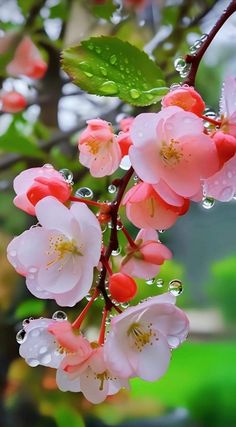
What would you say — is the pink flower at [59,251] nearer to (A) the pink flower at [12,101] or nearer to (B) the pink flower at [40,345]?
(B) the pink flower at [40,345]

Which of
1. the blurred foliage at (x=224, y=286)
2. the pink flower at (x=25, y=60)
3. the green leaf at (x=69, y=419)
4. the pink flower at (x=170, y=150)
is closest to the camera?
the pink flower at (x=170, y=150)

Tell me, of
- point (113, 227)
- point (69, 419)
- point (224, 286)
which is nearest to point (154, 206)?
point (113, 227)

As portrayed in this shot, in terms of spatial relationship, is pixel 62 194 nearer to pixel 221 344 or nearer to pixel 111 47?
pixel 111 47

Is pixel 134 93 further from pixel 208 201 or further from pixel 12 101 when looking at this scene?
pixel 12 101

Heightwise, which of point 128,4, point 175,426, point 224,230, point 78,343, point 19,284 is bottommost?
point 175,426

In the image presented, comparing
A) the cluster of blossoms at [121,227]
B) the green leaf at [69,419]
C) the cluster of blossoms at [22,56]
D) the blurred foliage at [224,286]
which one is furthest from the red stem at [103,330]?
the blurred foliage at [224,286]

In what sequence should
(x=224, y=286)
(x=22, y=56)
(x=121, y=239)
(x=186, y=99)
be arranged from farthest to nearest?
(x=224, y=286)
(x=22, y=56)
(x=121, y=239)
(x=186, y=99)

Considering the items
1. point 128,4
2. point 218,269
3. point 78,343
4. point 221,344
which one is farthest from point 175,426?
point 78,343
